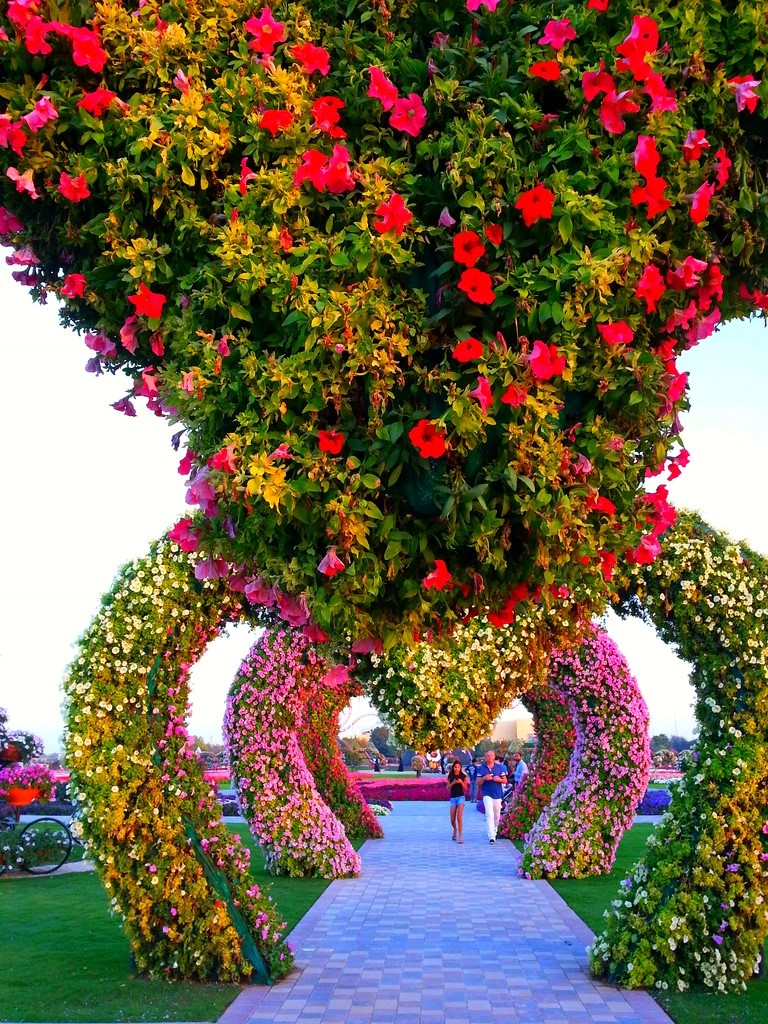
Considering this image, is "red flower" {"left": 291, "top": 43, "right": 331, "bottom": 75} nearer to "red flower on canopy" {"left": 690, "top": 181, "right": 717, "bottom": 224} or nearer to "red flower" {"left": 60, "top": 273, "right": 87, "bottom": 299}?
"red flower" {"left": 60, "top": 273, "right": 87, "bottom": 299}

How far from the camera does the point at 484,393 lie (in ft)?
9.08

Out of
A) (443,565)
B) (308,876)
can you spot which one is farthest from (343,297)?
(308,876)

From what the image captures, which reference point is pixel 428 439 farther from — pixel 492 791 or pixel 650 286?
pixel 492 791

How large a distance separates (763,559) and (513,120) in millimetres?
5412

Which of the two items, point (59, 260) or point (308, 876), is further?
point (308, 876)

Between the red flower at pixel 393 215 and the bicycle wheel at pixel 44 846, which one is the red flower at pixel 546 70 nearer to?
the red flower at pixel 393 215

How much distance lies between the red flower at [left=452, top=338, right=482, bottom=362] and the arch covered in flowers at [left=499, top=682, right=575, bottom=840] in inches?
499

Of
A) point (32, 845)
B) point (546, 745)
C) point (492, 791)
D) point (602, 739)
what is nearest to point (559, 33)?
point (602, 739)

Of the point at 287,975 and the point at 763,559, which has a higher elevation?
the point at 763,559

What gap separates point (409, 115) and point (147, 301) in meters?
0.94

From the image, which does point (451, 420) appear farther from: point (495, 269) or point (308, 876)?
point (308, 876)

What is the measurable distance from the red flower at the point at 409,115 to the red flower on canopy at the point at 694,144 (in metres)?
0.75

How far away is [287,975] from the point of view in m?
7.50

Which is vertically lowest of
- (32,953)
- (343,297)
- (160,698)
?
(32,953)
